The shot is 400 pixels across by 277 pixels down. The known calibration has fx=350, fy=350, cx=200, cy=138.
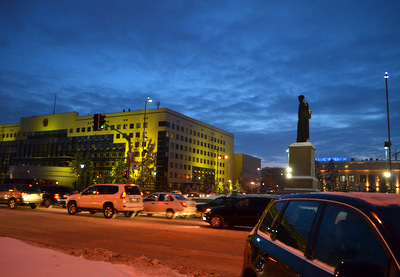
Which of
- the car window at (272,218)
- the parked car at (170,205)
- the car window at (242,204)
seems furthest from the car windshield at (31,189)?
Answer: the car window at (272,218)

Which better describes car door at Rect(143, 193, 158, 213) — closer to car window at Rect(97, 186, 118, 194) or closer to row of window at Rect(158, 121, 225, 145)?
car window at Rect(97, 186, 118, 194)

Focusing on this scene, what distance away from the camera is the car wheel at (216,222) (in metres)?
16.2

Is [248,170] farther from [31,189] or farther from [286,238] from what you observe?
[286,238]

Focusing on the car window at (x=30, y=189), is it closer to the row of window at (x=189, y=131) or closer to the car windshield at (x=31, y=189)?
the car windshield at (x=31, y=189)

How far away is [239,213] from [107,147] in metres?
89.0

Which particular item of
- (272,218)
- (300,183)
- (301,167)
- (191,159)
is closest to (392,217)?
(272,218)

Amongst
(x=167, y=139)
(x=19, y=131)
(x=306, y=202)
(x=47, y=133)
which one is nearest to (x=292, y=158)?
(x=306, y=202)

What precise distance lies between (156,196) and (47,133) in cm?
10076

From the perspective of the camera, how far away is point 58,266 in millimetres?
6418

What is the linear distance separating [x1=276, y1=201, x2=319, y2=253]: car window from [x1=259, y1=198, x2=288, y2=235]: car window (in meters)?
0.14

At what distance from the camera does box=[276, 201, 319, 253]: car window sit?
3.03 m

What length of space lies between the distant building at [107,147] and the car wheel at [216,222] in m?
73.5

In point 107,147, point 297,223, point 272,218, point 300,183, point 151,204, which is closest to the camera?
point 297,223

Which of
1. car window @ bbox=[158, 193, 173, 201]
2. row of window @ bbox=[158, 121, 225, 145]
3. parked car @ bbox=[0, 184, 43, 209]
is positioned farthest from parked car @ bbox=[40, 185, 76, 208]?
row of window @ bbox=[158, 121, 225, 145]
